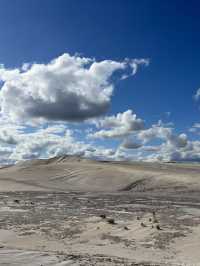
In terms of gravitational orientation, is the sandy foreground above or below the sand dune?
below

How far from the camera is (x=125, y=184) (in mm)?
63406

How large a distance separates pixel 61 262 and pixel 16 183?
53.7 meters

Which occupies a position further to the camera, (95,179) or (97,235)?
(95,179)

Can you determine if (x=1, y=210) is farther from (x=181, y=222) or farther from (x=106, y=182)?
(x=106, y=182)

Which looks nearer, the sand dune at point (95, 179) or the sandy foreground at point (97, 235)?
the sandy foreground at point (97, 235)

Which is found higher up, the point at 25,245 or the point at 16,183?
the point at 16,183

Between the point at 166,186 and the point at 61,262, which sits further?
the point at 166,186

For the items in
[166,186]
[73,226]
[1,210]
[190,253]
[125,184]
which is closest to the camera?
[190,253]

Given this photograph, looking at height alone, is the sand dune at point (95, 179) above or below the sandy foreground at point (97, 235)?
above

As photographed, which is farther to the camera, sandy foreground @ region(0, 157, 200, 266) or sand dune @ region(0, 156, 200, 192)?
sand dune @ region(0, 156, 200, 192)

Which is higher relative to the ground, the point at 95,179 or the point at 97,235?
the point at 95,179

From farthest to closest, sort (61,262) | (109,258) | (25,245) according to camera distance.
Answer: (25,245), (109,258), (61,262)

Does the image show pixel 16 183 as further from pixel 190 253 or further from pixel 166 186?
pixel 190 253

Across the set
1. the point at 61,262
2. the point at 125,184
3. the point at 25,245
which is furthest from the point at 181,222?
the point at 125,184
